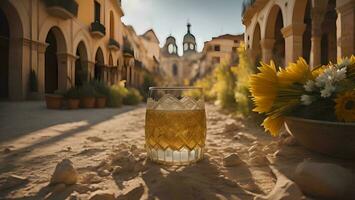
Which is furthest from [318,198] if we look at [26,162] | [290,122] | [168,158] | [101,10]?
[101,10]

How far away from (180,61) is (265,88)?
5519cm

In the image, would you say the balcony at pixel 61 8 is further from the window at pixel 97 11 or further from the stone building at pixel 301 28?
the stone building at pixel 301 28

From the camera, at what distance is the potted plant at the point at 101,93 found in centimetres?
906

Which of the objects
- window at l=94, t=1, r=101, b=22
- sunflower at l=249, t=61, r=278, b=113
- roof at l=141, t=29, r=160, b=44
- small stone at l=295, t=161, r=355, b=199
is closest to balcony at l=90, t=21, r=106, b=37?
window at l=94, t=1, r=101, b=22

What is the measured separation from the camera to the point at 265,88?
1955 millimetres

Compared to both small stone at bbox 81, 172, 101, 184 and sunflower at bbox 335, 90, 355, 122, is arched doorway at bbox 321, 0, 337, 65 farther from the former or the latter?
small stone at bbox 81, 172, 101, 184

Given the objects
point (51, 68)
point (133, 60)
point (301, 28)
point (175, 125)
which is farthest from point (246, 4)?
point (133, 60)

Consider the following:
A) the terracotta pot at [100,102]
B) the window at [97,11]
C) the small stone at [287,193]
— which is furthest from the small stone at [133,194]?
the window at [97,11]

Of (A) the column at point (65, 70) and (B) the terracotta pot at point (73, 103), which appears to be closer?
(B) the terracotta pot at point (73, 103)

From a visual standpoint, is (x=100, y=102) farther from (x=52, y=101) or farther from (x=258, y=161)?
(x=258, y=161)

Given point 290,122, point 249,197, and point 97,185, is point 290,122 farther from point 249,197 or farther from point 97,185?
point 97,185

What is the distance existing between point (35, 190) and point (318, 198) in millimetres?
1527

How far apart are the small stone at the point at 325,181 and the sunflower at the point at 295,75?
91cm

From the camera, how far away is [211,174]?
1513mm
